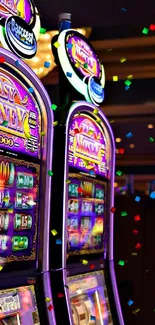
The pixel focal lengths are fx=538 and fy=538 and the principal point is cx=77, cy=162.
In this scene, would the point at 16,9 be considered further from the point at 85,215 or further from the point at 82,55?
the point at 85,215

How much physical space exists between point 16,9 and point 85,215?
1057mm

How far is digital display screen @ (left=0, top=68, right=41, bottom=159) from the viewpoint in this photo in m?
2.06

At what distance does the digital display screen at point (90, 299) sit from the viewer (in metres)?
2.52

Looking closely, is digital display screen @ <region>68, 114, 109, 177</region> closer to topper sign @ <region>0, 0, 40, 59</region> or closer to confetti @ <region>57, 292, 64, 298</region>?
topper sign @ <region>0, 0, 40, 59</region>

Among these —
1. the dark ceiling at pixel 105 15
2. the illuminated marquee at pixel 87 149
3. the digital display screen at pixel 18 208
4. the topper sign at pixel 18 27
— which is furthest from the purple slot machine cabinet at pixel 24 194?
the dark ceiling at pixel 105 15

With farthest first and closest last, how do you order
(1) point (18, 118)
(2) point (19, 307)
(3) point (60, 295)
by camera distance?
(3) point (60, 295)
(1) point (18, 118)
(2) point (19, 307)

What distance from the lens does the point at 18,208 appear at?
2.11 metres

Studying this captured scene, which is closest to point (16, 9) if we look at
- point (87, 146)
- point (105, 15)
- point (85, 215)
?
point (87, 146)

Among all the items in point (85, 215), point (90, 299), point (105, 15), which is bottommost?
point (90, 299)

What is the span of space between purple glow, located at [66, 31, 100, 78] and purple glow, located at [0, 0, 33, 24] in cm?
34

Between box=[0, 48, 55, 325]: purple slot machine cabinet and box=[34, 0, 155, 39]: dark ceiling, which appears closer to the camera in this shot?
box=[0, 48, 55, 325]: purple slot machine cabinet

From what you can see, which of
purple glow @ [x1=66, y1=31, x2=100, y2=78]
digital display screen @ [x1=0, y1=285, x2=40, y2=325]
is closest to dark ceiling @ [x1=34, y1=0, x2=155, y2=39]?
purple glow @ [x1=66, y1=31, x2=100, y2=78]

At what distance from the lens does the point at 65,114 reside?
2559mm

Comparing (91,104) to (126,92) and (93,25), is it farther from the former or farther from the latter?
(126,92)
